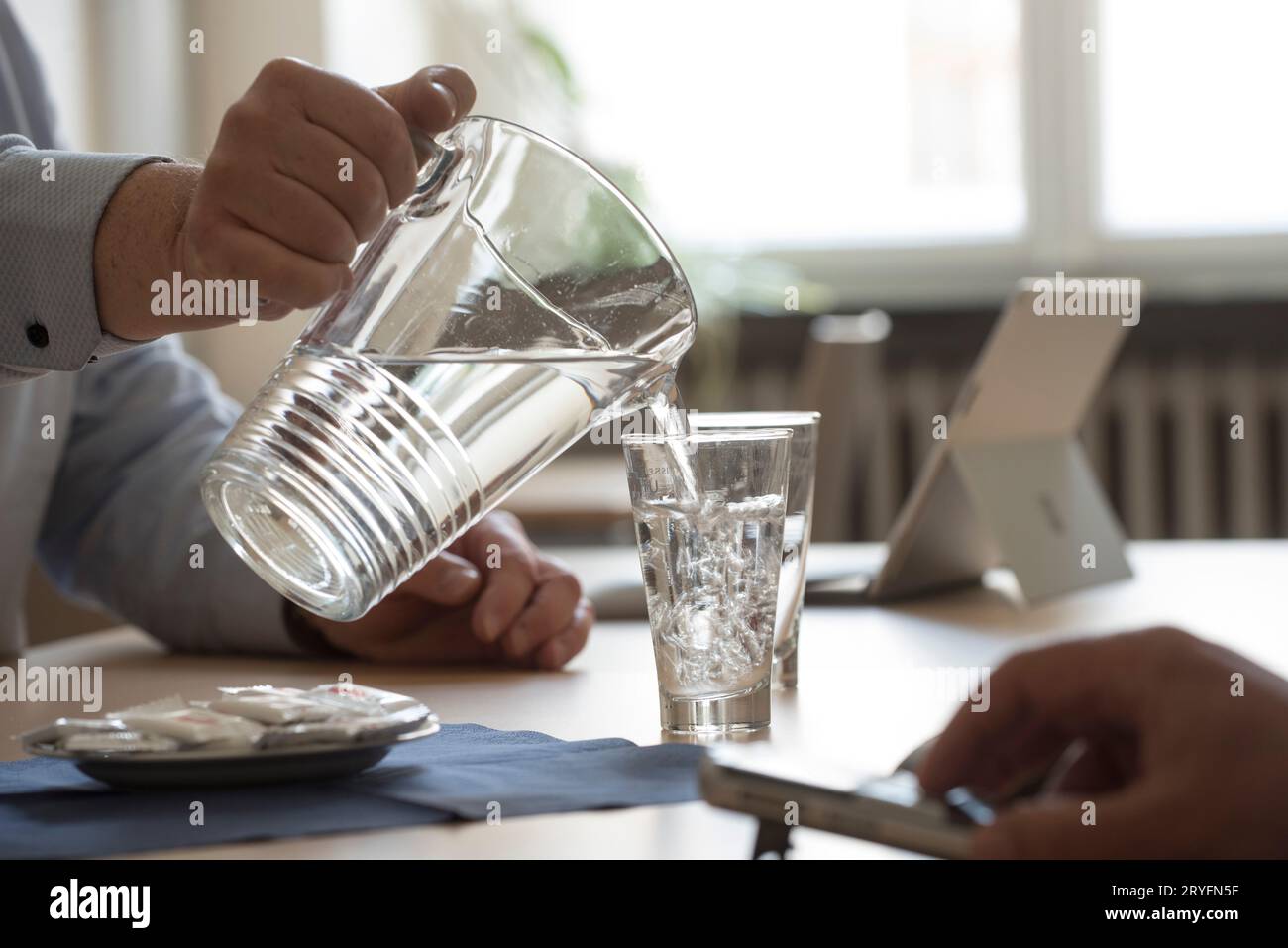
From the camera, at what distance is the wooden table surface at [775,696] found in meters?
0.56

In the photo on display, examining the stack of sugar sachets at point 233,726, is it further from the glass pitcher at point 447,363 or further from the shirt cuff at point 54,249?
the shirt cuff at point 54,249

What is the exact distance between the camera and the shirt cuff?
0.79m

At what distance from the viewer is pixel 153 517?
4.07 feet

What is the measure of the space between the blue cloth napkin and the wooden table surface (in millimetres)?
13

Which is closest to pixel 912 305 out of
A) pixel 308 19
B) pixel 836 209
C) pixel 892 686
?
pixel 836 209

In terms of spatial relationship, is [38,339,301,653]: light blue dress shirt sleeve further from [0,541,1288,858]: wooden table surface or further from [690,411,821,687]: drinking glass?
[690,411,821,687]: drinking glass

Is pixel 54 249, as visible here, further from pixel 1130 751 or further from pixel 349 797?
pixel 1130 751

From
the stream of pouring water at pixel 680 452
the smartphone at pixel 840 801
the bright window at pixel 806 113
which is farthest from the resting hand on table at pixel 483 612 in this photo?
the bright window at pixel 806 113

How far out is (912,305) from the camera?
3.64 metres

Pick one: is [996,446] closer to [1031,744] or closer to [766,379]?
[1031,744]

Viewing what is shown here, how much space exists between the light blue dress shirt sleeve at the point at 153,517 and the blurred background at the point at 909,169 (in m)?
2.02

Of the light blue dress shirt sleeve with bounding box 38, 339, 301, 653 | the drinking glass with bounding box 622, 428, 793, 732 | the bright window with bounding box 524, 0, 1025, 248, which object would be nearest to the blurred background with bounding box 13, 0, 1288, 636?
the bright window with bounding box 524, 0, 1025, 248

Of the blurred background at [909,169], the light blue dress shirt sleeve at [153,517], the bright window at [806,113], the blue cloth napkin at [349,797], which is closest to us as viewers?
the blue cloth napkin at [349,797]
